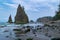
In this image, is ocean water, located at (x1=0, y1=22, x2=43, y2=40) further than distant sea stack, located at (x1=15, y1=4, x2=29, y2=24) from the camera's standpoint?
Result: Yes

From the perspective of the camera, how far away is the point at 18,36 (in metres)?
7.10

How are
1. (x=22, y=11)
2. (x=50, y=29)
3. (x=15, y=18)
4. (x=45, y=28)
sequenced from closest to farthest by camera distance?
(x=15, y=18) < (x=22, y=11) < (x=45, y=28) < (x=50, y=29)

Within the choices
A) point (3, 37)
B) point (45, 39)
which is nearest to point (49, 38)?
point (45, 39)

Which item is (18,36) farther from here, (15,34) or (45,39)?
(45,39)

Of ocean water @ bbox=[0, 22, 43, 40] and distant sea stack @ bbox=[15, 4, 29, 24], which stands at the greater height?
distant sea stack @ bbox=[15, 4, 29, 24]

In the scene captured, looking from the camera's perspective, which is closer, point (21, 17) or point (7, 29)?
point (21, 17)

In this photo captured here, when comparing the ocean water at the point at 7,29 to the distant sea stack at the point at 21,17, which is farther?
the ocean water at the point at 7,29

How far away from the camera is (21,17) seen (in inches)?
268

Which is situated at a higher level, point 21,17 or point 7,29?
point 21,17

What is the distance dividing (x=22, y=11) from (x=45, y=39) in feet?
4.69

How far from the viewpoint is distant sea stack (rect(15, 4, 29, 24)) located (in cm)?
654

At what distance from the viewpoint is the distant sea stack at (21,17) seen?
6.54 meters

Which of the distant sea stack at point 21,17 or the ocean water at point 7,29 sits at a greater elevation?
the distant sea stack at point 21,17

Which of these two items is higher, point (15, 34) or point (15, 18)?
point (15, 18)
